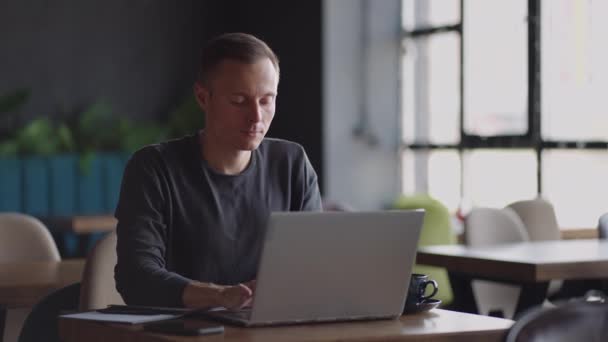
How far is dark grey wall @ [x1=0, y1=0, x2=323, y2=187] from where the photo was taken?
28.8 feet

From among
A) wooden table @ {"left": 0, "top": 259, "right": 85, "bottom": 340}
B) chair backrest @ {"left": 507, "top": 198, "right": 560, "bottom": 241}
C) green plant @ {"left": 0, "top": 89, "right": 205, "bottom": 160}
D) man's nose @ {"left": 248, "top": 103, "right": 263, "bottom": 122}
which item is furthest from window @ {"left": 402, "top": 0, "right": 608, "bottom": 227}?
man's nose @ {"left": 248, "top": 103, "right": 263, "bottom": 122}

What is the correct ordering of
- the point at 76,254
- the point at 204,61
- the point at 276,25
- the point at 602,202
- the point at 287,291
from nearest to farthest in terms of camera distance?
the point at 287,291 < the point at 204,61 < the point at 602,202 < the point at 76,254 < the point at 276,25

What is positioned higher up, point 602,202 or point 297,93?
point 297,93

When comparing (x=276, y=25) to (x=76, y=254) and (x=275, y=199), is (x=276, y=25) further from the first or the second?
(x=275, y=199)

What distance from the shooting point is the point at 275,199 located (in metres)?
2.69

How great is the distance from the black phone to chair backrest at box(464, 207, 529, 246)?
3223 millimetres

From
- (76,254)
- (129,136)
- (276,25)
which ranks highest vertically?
(276,25)

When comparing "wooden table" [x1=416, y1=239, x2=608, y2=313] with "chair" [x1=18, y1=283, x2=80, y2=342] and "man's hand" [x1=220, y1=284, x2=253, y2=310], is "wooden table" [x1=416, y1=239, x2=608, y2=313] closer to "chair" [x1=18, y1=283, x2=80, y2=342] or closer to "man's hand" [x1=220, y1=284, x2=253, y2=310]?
"chair" [x1=18, y1=283, x2=80, y2=342]

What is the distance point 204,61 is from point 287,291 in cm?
70

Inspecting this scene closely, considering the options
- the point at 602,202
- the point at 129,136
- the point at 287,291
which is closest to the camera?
the point at 287,291

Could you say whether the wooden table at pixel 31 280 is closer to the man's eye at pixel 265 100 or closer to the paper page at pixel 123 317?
the paper page at pixel 123 317

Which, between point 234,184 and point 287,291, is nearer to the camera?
point 287,291

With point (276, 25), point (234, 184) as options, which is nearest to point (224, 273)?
point (234, 184)

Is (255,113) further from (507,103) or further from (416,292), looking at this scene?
(507,103)
